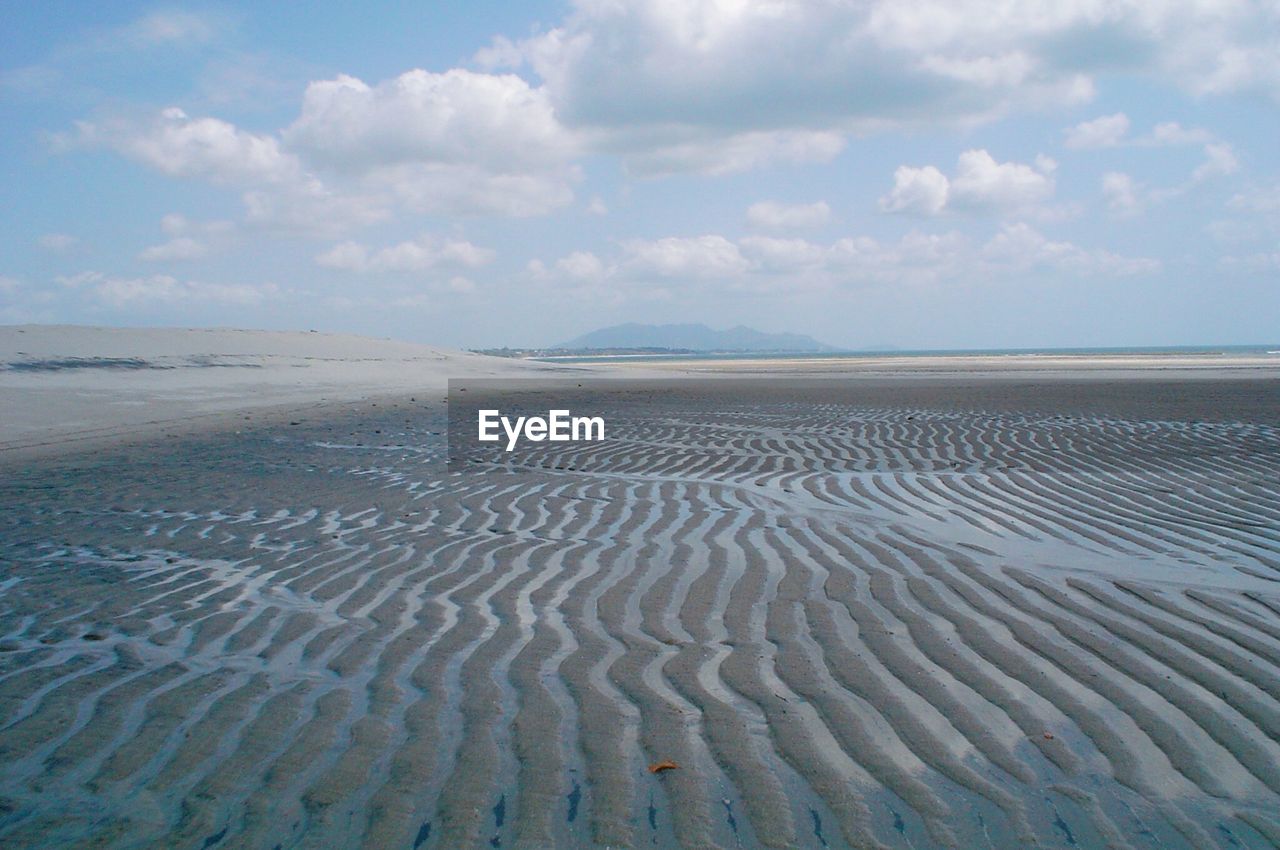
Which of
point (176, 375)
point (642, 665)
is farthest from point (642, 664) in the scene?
point (176, 375)

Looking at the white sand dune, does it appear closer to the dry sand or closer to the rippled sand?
the dry sand

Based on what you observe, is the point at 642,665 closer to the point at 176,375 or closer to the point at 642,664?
the point at 642,664

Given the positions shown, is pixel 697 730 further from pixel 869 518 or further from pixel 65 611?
pixel 869 518

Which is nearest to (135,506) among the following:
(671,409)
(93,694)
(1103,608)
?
(93,694)

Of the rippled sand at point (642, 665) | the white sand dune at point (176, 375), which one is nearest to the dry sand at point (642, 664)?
the rippled sand at point (642, 665)

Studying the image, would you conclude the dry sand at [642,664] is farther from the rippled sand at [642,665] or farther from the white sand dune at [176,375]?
the white sand dune at [176,375]

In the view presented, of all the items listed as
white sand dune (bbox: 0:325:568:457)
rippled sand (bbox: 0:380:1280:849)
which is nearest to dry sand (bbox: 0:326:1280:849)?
rippled sand (bbox: 0:380:1280:849)
